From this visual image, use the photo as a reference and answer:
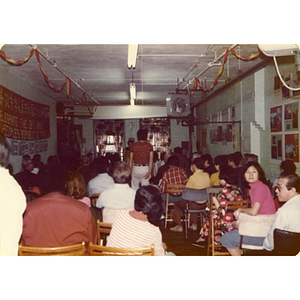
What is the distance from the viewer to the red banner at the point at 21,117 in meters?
5.35

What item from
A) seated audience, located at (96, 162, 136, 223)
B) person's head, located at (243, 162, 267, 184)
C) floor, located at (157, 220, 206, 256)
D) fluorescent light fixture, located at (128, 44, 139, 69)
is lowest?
floor, located at (157, 220, 206, 256)

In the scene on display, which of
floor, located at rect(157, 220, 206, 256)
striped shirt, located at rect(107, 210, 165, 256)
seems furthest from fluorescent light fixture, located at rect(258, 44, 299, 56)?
floor, located at rect(157, 220, 206, 256)

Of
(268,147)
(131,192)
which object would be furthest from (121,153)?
(131,192)

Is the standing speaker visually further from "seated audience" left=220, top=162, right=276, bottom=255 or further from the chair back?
the chair back

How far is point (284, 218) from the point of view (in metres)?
2.48

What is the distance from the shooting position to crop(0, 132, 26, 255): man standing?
6.23 feet

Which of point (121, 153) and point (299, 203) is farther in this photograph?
point (121, 153)

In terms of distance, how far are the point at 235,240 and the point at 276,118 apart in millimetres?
2787

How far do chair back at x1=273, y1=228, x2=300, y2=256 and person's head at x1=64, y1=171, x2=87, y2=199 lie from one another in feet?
5.79

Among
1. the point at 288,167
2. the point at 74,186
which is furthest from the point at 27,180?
the point at 288,167

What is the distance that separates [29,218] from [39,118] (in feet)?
19.6
